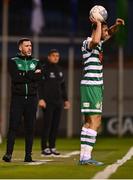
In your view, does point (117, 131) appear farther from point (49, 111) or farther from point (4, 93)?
point (49, 111)

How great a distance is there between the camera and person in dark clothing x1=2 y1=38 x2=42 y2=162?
11.5 m

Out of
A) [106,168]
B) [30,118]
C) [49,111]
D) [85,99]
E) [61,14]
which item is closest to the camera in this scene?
[106,168]

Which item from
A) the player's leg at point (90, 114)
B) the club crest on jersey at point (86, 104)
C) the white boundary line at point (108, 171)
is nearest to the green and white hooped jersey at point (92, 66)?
the player's leg at point (90, 114)

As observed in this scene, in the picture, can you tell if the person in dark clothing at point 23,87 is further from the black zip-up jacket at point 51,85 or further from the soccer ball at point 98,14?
the black zip-up jacket at point 51,85

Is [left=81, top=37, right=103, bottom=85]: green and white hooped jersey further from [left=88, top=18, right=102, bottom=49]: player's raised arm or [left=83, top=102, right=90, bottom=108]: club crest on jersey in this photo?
[left=83, top=102, right=90, bottom=108]: club crest on jersey

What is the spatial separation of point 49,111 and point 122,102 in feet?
39.5

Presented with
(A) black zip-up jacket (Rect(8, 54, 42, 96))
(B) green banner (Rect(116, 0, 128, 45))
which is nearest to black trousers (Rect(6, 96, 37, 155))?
(A) black zip-up jacket (Rect(8, 54, 42, 96))

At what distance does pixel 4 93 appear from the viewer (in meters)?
26.1

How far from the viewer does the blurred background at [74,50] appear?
25984 mm

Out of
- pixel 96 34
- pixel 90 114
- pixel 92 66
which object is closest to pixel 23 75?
pixel 92 66

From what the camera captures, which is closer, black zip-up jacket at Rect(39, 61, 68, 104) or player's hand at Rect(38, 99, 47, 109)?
player's hand at Rect(38, 99, 47, 109)

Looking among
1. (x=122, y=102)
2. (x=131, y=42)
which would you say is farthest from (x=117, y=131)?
(x=131, y=42)

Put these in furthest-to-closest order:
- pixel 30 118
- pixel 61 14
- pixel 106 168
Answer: pixel 61 14
pixel 30 118
pixel 106 168

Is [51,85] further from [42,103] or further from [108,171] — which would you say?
[108,171]
